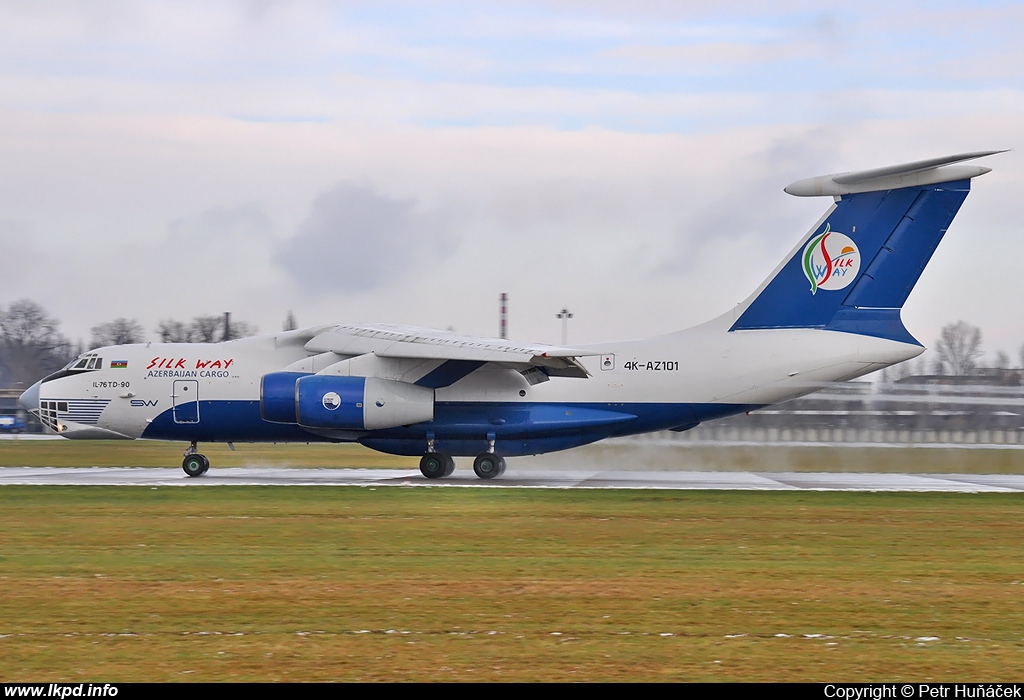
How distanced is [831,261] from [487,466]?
869cm

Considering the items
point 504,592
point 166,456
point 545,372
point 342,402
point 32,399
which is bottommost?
point 504,592

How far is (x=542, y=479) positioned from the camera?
24406 mm

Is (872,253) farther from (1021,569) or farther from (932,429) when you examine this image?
(1021,569)

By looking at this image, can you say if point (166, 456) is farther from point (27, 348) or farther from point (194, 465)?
point (27, 348)

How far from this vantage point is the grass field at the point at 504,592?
729 centimetres

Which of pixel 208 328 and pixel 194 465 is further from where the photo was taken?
pixel 208 328

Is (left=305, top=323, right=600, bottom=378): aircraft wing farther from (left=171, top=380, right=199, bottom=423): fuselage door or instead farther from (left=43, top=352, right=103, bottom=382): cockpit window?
(left=43, top=352, right=103, bottom=382): cockpit window

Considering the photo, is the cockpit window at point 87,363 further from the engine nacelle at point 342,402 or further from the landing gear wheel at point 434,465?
the landing gear wheel at point 434,465

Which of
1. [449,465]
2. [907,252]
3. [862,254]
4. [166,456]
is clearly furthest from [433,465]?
[166,456]

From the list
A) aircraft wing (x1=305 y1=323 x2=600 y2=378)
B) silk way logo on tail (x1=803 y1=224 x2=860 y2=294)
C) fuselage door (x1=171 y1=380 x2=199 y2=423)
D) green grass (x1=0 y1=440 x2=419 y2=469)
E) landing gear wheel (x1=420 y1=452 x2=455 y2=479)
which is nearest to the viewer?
aircraft wing (x1=305 y1=323 x2=600 y2=378)

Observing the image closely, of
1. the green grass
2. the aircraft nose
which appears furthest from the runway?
the green grass

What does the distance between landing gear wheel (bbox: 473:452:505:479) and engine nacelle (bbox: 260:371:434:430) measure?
1.62 metres

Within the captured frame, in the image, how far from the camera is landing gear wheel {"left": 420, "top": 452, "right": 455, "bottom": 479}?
2438 centimetres

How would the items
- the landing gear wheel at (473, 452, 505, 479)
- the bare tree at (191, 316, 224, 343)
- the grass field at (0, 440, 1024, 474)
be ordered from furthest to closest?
1. the bare tree at (191, 316, 224, 343)
2. the grass field at (0, 440, 1024, 474)
3. the landing gear wheel at (473, 452, 505, 479)
